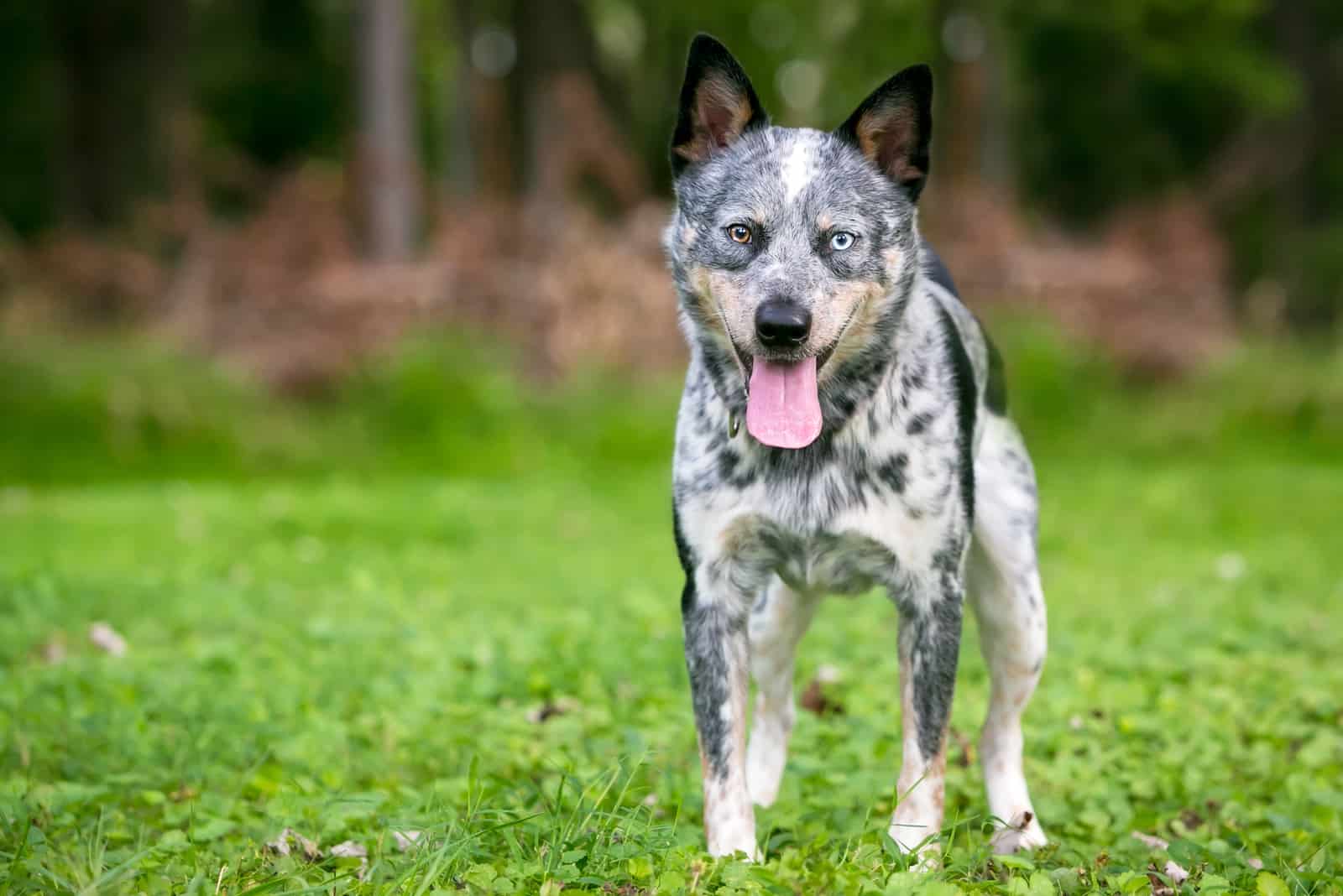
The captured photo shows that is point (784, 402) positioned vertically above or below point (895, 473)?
above

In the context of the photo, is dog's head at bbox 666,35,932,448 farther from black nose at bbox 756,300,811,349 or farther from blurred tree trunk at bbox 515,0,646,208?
blurred tree trunk at bbox 515,0,646,208

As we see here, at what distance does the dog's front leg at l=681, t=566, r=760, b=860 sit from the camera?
3646 millimetres

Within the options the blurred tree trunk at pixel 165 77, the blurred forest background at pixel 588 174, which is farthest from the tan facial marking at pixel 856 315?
the blurred tree trunk at pixel 165 77

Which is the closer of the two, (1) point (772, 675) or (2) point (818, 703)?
(1) point (772, 675)

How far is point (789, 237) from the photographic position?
3611mm

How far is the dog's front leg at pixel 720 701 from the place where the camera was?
3.65 m

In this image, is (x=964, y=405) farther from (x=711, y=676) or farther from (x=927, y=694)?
(x=711, y=676)

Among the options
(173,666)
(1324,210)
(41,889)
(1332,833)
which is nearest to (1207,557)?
(1332,833)

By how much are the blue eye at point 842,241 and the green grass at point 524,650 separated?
4.75 ft

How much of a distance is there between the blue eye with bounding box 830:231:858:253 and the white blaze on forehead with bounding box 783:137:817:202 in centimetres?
15

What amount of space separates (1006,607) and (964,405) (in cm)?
67

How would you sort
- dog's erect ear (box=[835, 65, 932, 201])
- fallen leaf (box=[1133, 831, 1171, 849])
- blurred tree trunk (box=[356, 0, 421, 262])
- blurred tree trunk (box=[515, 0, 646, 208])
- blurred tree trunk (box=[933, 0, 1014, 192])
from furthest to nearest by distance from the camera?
blurred tree trunk (box=[933, 0, 1014, 192]) → blurred tree trunk (box=[515, 0, 646, 208]) → blurred tree trunk (box=[356, 0, 421, 262]) → fallen leaf (box=[1133, 831, 1171, 849]) → dog's erect ear (box=[835, 65, 932, 201])

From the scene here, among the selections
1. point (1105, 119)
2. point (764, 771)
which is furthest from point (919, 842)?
point (1105, 119)

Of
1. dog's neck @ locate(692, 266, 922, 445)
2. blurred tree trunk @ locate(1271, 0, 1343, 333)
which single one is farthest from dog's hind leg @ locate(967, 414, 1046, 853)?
blurred tree trunk @ locate(1271, 0, 1343, 333)
